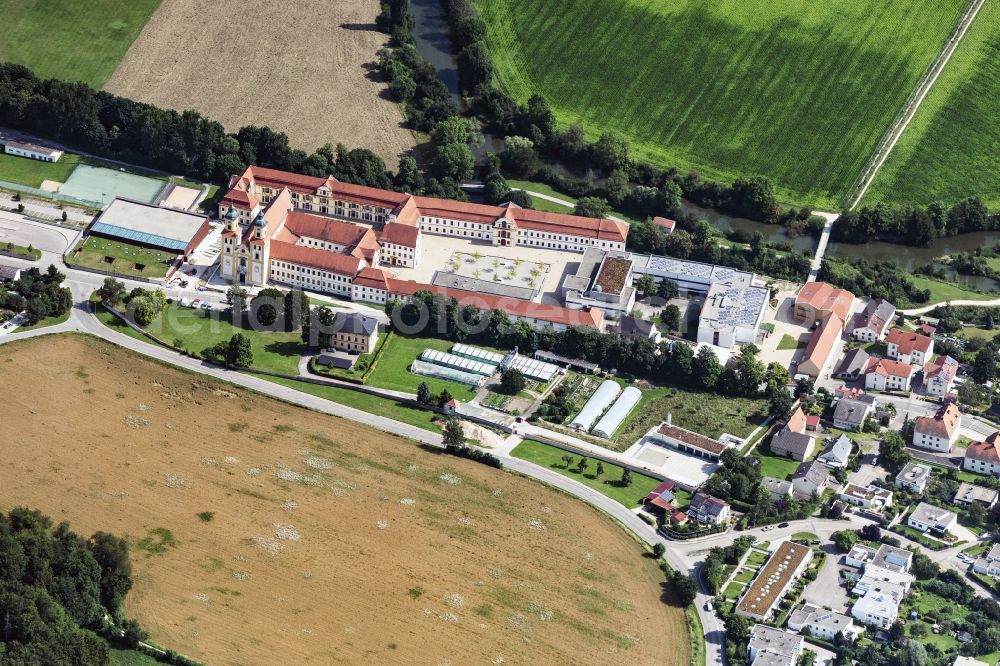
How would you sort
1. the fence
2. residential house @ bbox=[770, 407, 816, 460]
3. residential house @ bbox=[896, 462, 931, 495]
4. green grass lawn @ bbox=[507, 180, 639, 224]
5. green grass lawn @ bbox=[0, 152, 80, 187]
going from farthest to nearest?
green grass lawn @ bbox=[507, 180, 639, 224] < green grass lawn @ bbox=[0, 152, 80, 187] < the fence < residential house @ bbox=[770, 407, 816, 460] < residential house @ bbox=[896, 462, 931, 495]

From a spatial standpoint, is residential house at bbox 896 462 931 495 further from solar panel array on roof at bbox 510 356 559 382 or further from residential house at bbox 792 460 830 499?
solar panel array on roof at bbox 510 356 559 382

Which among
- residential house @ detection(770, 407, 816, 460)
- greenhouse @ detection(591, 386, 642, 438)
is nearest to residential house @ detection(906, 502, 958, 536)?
residential house @ detection(770, 407, 816, 460)

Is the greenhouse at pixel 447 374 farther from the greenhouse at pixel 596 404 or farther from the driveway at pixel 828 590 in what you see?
the driveway at pixel 828 590

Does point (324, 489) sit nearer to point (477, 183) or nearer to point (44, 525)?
point (44, 525)

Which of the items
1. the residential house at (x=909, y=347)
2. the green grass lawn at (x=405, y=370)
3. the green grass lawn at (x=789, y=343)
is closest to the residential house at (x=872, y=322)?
the residential house at (x=909, y=347)

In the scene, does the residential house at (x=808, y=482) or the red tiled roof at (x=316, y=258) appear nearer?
the residential house at (x=808, y=482)

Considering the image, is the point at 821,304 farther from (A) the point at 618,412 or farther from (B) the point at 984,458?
(A) the point at 618,412

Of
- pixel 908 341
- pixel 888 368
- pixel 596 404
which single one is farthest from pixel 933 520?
pixel 596 404

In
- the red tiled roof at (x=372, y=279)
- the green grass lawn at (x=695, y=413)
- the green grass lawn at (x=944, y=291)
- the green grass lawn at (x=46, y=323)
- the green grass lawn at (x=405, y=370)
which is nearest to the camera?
the green grass lawn at (x=695, y=413)
